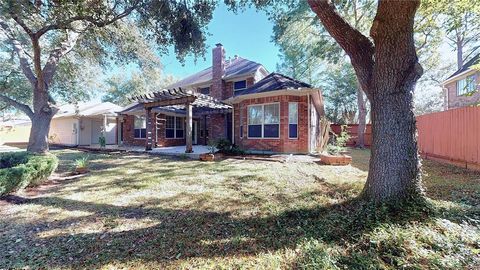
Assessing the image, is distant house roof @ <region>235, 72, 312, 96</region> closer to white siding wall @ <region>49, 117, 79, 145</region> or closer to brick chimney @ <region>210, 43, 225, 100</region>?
brick chimney @ <region>210, 43, 225, 100</region>

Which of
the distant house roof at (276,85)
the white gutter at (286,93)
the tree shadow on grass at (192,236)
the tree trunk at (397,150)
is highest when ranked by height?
the distant house roof at (276,85)

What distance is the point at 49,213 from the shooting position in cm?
412

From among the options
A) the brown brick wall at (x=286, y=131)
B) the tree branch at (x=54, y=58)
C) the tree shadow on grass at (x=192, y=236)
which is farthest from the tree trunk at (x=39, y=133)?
the brown brick wall at (x=286, y=131)

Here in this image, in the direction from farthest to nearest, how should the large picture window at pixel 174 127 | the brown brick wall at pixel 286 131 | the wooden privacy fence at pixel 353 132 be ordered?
the wooden privacy fence at pixel 353 132, the large picture window at pixel 174 127, the brown brick wall at pixel 286 131

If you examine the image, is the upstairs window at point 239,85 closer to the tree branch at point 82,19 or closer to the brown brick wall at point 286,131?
the brown brick wall at point 286,131

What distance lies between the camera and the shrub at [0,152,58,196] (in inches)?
191

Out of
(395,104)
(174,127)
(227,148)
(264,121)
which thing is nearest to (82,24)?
(227,148)

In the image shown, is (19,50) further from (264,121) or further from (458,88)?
(458,88)

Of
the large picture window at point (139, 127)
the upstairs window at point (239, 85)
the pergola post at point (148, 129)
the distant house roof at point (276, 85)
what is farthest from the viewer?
the large picture window at point (139, 127)

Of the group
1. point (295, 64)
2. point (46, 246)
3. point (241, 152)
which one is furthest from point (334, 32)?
point (295, 64)

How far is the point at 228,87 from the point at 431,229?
597 inches

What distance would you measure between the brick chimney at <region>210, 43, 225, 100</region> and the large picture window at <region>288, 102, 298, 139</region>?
21.9ft

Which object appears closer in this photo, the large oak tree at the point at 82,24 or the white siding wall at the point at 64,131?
the large oak tree at the point at 82,24

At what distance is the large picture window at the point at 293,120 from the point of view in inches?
445
